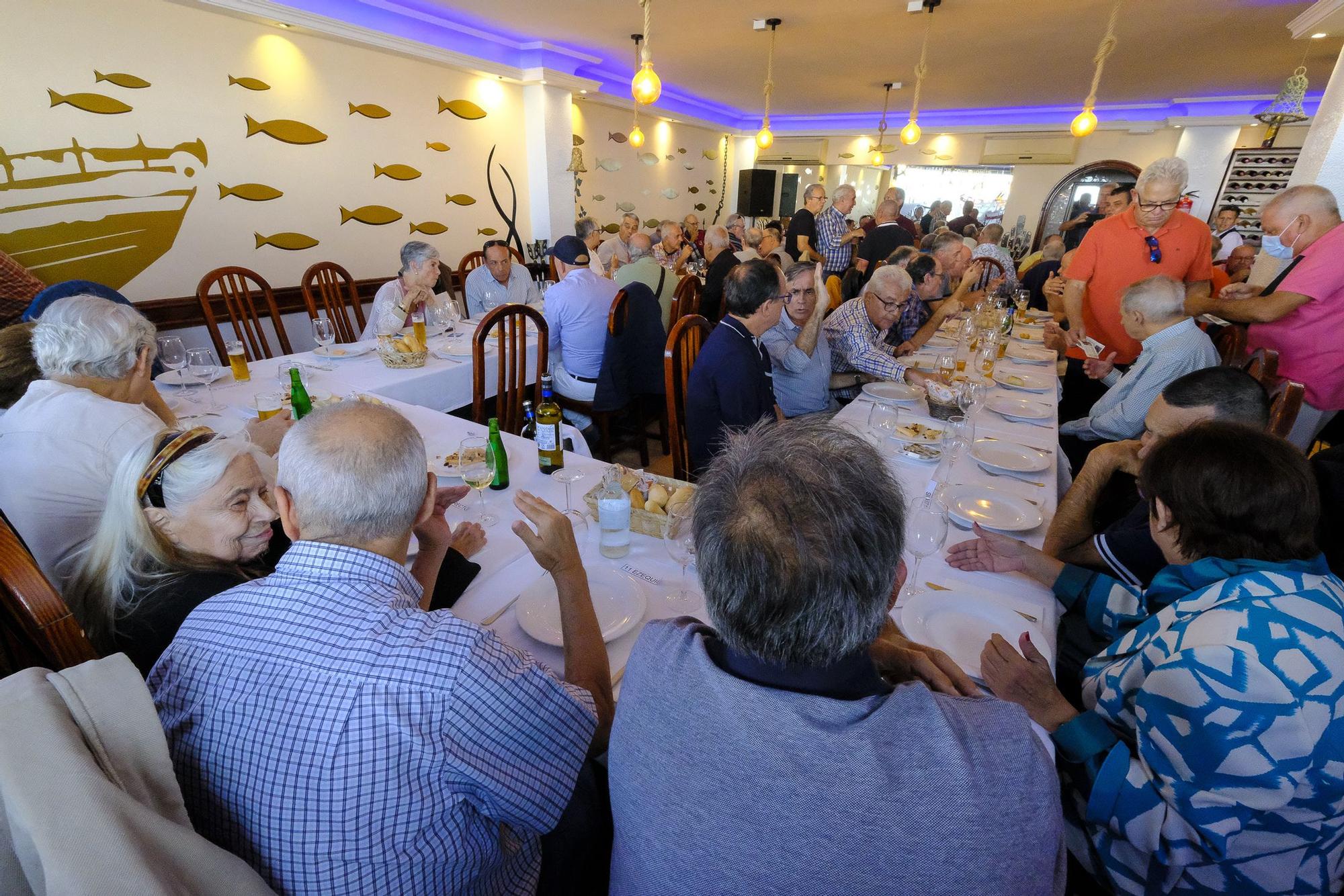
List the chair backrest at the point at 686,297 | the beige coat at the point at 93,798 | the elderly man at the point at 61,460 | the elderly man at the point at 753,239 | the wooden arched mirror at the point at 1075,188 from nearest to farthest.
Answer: the beige coat at the point at 93,798 < the elderly man at the point at 61,460 < the chair backrest at the point at 686,297 < the elderly man at the point at 753,239 < the wooden arched mirror at the point at 1075,188

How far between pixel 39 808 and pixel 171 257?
491 cm

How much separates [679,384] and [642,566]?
1.13 m

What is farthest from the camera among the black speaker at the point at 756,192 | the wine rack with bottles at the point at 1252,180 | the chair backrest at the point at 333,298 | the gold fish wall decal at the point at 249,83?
the black speaker at the point at 756,192

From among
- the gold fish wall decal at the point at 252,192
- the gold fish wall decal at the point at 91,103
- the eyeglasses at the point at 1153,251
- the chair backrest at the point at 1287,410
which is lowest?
the chair backrest at the point at 1287,410

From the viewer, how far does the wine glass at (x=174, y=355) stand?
2.41 m

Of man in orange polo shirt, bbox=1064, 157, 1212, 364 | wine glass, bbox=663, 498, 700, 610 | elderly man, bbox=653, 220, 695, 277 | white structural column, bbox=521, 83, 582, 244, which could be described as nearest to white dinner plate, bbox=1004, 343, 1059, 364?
man in orange polo shirt, bbox=1064, 157, 1212, 364

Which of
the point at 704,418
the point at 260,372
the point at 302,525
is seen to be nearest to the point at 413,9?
the point at 260,372

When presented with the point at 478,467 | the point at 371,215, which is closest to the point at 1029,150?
the point at 371,215

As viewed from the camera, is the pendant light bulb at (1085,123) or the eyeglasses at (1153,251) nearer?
the eyeglasses at (1153,251)

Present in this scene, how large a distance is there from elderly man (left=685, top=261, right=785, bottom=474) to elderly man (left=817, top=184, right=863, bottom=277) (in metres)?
4.66

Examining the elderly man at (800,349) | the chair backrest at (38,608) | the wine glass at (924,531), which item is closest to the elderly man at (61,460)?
the chair backrest at (38,608)

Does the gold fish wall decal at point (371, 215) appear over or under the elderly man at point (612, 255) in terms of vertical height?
over

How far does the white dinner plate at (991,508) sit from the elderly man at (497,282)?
360 cm

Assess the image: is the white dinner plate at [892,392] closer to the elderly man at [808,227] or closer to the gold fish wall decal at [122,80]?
the elderly man at [808,227]
